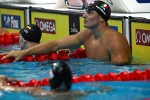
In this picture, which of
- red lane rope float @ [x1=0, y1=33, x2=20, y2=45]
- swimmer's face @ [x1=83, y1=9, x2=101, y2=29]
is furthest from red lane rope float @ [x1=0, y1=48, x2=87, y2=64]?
red lane rope float @ [x1=0, y1=33, x2=20, y2=45]

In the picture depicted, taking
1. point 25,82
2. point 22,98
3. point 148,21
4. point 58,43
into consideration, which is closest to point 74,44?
point 58,43

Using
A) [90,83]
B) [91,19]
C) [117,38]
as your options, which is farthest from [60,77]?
[91,19]

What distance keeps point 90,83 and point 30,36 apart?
2195mm

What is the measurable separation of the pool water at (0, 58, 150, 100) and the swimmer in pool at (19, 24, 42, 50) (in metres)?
0.35

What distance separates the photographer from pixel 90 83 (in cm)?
611

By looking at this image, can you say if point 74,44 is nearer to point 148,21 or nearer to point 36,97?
point 148,21

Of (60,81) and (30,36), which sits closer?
(60,81)

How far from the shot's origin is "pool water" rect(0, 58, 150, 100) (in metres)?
5.56

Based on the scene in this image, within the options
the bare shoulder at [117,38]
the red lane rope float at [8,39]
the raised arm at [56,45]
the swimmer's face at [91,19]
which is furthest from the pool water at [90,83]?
the red lane rope float at [8,39]

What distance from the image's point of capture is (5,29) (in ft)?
34.9

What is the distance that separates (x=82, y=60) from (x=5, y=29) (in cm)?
302

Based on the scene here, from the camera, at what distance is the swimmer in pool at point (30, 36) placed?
321 inches

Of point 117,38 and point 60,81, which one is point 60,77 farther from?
point 117,38

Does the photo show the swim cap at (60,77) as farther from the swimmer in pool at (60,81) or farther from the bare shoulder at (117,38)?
the bare shoulder at (117,38)
